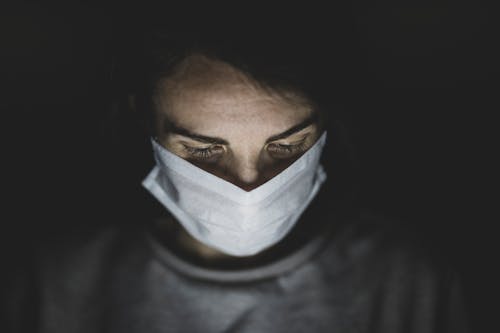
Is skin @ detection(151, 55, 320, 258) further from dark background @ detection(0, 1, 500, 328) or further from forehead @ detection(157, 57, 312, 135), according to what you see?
dark background @ detection(0, 1, 500, 328)

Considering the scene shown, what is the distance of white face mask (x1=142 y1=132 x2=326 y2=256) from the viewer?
98 cm

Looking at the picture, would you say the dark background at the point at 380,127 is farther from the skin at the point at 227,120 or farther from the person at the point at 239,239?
the skin at the point at 227,120

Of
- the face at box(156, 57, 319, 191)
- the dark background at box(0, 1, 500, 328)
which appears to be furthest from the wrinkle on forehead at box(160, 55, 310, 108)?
the dark background at box(0, 1, 500, 328)

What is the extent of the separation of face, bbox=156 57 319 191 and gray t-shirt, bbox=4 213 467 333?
0.37m

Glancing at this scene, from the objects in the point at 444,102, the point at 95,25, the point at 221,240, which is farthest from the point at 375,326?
the point at 95,25

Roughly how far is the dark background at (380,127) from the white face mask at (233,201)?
308mm

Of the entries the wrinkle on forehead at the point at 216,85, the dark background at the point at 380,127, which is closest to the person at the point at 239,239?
the wrinkle on forehead at the point at 216,85

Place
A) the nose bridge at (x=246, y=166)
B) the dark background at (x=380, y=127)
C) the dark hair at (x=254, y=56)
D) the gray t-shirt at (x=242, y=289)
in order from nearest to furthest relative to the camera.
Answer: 1. the dark hair at (x=254, y=56)
2. the nose bridge at (x=246, y=166)
3. the gray t-shirt at (x=242, y=289)
4. the dark background at (x=380, y=127)

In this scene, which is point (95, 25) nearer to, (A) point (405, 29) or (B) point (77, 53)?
(B) point (77, 53)

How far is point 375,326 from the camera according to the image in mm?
1244

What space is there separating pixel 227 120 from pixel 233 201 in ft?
0.66

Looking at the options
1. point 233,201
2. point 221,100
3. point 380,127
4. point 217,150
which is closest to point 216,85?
point 221,100

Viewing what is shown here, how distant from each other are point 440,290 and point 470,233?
46 centimetres

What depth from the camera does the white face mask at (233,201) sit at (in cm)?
98
